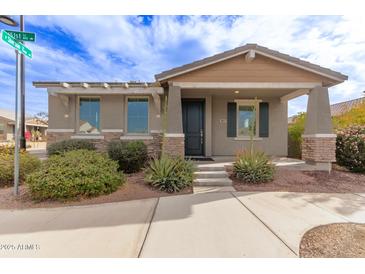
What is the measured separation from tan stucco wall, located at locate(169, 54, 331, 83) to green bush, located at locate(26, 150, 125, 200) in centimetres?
407

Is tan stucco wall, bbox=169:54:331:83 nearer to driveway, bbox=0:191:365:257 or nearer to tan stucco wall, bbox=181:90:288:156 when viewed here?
tan stucco wall, bbox=181:90:288:156

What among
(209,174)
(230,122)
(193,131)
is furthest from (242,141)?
(209,174)

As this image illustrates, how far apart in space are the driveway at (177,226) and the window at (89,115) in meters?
5.21

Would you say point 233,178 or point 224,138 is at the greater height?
point 224,138

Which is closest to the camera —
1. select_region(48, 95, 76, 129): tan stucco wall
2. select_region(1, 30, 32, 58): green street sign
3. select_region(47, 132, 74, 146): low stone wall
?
select_region(1, 30, 32, 58): green street sign

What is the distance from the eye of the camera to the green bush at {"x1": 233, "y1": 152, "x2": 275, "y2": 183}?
618 cm

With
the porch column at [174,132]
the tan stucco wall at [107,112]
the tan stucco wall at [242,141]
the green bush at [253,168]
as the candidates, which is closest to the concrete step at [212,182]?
the green bush at [253,168]

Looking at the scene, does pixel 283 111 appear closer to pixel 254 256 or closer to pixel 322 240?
pixel 322 240

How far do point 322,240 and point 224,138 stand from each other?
6868 millimetres

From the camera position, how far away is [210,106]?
9461 millimetres

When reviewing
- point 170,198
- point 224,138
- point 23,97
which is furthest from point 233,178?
point 23,97

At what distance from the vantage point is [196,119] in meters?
9.60

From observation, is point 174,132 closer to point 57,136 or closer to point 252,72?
point 252,72

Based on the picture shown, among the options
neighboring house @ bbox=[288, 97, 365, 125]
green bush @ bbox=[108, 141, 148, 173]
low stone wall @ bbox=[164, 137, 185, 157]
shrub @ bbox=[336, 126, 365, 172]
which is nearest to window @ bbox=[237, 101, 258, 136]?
shrub @ bbox=[336, 126, 365, 172]
